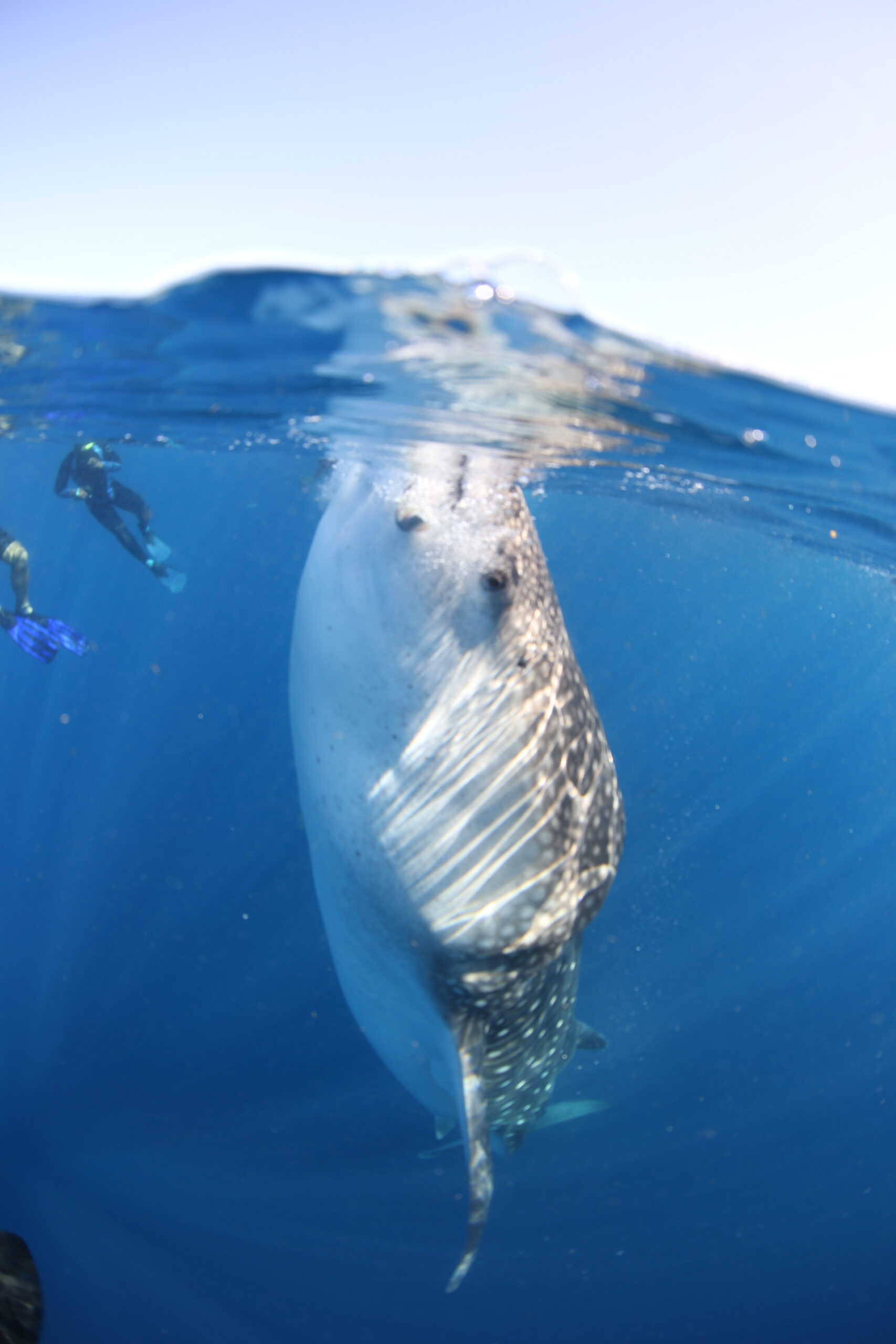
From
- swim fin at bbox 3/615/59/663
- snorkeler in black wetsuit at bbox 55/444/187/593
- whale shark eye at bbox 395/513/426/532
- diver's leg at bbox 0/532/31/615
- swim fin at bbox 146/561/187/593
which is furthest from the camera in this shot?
snorkeler in black wetsuit at bbox 55/444/187/593

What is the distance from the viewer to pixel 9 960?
361 inches

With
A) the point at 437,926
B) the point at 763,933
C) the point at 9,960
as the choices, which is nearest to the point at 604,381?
the point at 437,926

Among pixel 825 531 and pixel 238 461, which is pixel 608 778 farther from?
pixel 238 461

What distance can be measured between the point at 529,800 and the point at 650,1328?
13.1 m

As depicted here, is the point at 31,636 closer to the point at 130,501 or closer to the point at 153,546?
the point at 153,546

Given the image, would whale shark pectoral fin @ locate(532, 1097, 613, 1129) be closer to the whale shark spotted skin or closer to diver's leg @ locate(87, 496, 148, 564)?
the whale shark spotted skin

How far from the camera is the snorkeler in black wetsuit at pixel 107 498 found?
8.43m

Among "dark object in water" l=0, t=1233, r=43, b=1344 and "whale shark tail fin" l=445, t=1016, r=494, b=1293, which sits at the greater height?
"whale shark tail fin" l=445, t=1016, r=494, b=1293

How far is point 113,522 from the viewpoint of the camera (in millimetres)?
8625

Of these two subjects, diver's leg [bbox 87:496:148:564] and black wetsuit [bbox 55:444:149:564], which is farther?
diver's leg [bbox 87:496:148:564]

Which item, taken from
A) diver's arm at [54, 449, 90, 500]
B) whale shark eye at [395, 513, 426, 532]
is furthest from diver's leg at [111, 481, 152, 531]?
whale shark eye at [395, 513, 426, 532]

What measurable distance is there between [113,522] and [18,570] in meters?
1.28

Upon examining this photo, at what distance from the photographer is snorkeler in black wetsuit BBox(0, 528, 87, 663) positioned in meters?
7.85

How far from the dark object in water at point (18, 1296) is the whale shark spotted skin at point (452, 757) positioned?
17.0 ft
